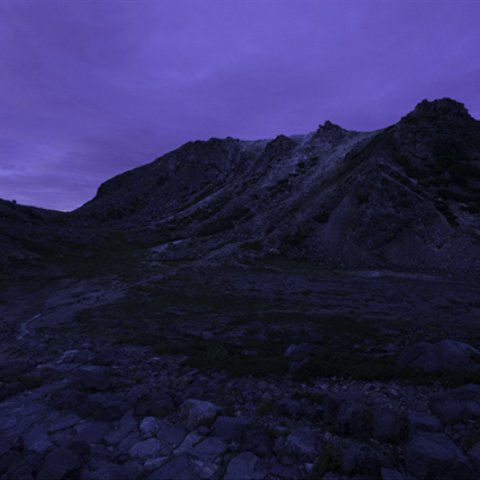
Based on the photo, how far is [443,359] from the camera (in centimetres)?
1060

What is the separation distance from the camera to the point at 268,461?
7.21 meters

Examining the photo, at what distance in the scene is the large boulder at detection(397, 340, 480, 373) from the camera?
10297mm

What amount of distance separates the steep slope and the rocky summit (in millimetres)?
330

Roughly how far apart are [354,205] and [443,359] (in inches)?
1610

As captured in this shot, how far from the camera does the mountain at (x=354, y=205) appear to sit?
140 ft

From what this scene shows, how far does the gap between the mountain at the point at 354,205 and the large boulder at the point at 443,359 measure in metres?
29.2

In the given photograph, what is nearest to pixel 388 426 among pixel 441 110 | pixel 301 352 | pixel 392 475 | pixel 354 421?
pixel 354 421

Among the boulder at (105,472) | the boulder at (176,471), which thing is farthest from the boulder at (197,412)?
the boulder at (105,472)

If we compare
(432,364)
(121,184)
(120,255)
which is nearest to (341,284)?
(432,364)

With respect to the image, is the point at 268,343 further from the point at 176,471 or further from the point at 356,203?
the point at 356,203

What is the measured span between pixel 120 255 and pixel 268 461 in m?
47.1

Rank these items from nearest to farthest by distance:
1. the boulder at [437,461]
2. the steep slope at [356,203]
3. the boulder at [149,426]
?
1. the boulder at [437,461]
2. the boulder at [149,426]
3. the steep slope at [356,203]

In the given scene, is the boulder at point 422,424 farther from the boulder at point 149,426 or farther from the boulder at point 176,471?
the boulder at point 149,426

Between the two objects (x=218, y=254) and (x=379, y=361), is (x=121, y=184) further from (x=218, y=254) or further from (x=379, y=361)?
(x=379, y=361)
